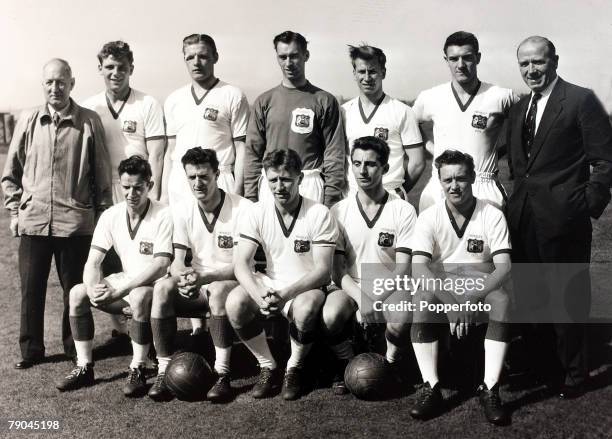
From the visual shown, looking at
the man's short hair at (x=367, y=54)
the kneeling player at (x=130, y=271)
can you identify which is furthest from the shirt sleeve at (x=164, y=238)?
the man's short hair at (x=367, y=54)

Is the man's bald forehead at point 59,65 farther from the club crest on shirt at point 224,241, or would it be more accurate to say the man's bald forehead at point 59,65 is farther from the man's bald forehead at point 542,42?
the man's bald forehead at point 542,42

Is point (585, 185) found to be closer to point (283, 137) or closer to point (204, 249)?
point (283, 137)

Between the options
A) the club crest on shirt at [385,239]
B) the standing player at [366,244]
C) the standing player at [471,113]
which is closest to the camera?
the standing player at [366,244]

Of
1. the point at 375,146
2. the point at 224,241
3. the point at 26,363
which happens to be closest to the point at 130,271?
the point at 224,241

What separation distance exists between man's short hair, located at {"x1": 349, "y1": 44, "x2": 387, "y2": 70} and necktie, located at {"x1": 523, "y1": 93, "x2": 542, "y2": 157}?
120cm

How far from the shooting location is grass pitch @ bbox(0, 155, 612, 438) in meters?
3.74

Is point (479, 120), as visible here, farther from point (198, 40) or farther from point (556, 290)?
point (198, 40)

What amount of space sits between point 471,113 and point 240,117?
1.89 m

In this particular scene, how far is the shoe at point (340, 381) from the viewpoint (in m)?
4.32

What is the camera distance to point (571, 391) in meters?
4.16

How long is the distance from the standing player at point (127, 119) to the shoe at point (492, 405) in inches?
123

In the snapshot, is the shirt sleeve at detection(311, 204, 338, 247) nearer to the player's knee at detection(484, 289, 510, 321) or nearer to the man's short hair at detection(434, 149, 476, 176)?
the man's short hair at detection(434, 149, 476, 176)

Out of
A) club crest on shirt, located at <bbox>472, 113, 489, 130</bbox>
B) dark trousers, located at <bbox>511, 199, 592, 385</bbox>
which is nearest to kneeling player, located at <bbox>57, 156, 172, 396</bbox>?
club crest on shirt, located at <bbox>472, 113, 489, 130</bbox>

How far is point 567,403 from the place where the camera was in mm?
4055
